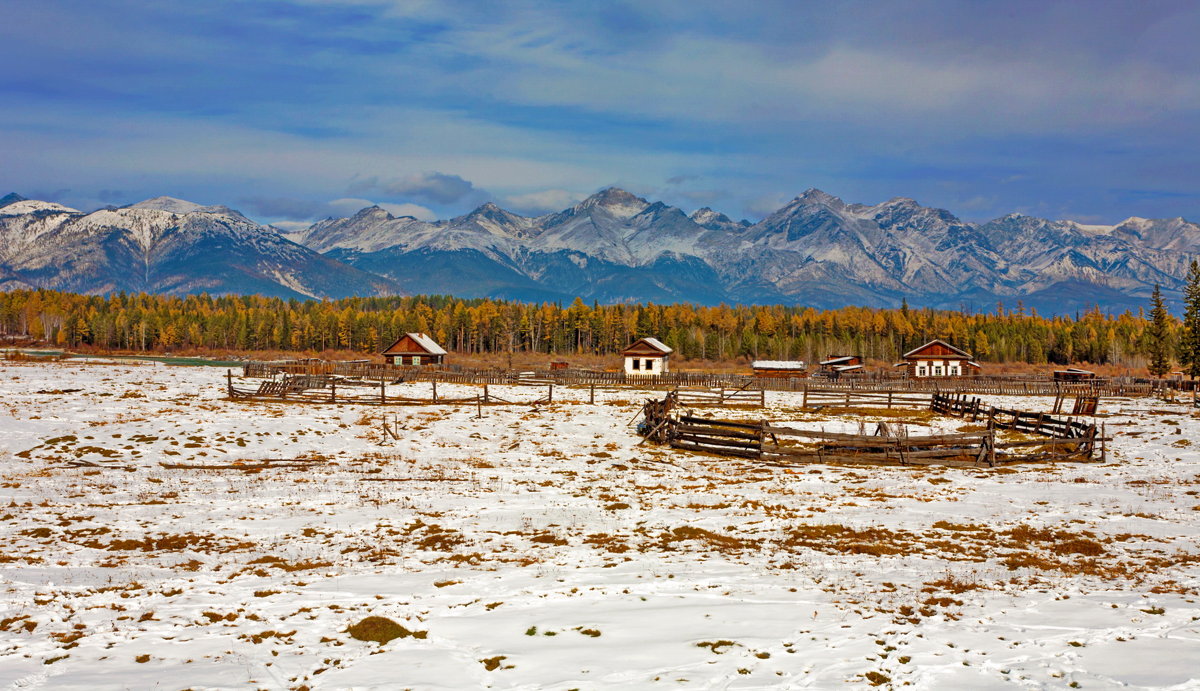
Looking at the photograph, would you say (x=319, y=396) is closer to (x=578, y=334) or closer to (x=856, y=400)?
(x=856, y=400)

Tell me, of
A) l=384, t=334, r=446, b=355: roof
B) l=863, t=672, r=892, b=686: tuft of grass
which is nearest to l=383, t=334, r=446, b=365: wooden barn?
l=384, t=334, r=446, b=355: roof

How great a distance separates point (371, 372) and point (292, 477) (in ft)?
161

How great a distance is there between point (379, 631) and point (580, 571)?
15.9ft

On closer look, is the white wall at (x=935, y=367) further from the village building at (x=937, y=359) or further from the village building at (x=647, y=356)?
the village building at (x=647, y=356)

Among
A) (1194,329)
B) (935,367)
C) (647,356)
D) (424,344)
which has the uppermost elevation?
(1194,329)

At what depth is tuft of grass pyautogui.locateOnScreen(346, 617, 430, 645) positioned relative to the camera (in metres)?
11.6

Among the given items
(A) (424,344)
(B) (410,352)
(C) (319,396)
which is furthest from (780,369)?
(C) (319,396)

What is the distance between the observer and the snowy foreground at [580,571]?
10.5m

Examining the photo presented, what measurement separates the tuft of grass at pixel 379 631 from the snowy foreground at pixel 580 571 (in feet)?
0.43

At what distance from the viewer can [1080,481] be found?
84.8 ft

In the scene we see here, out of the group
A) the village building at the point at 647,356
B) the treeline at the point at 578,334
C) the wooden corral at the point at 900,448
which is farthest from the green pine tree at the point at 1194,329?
the treeline at the point at 578,334

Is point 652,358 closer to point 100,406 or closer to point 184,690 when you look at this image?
point 100,406

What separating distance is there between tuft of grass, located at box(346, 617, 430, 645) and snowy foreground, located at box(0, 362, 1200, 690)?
13cm

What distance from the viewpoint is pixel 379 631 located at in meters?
11.8
